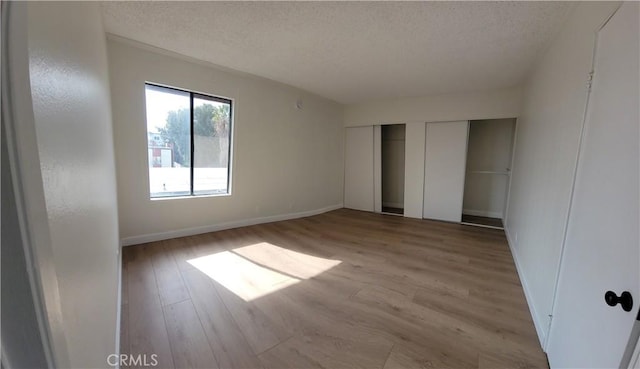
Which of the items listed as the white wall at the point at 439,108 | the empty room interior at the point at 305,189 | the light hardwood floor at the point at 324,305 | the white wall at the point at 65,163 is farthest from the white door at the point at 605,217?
the white wall at the point at 439,108

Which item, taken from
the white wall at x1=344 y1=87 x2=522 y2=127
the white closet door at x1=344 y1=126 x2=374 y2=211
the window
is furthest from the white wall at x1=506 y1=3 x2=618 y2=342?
the window

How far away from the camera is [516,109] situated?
432cm

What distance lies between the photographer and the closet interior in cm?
615

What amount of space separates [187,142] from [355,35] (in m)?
2.76

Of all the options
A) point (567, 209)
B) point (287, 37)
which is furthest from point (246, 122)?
point (567, 209)

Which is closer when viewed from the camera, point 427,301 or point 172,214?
point 427,301

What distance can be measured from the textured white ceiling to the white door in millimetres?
1274

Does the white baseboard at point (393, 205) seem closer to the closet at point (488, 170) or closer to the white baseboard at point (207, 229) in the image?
the closet at point (488, 170)

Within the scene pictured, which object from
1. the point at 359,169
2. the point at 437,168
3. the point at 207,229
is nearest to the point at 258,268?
the point at 207,229

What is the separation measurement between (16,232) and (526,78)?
209 inches

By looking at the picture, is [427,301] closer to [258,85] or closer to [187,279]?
[187,279]

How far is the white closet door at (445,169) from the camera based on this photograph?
4.88m

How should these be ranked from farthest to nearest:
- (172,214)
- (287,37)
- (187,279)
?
(172,214), (287,37), (187,279)

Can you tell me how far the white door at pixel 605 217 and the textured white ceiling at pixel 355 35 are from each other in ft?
4.18
